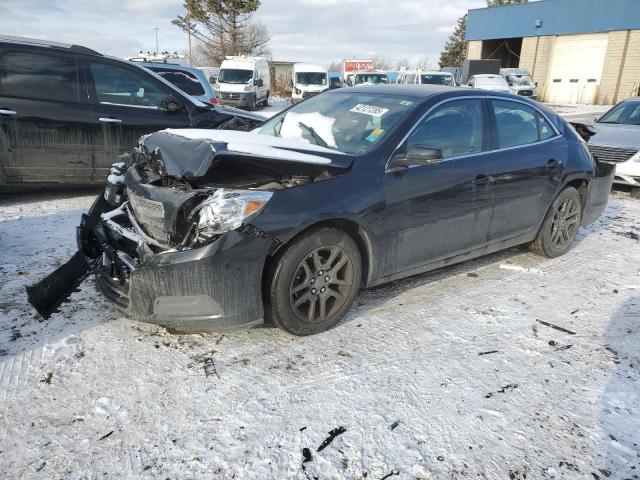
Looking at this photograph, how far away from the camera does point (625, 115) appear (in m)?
9.21

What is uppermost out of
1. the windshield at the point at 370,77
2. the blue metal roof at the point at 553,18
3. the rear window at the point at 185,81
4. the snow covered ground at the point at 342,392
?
the blue metal roof at the point at 553,18

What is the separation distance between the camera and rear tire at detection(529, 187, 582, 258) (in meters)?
4.74

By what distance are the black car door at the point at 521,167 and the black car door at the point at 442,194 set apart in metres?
0.17

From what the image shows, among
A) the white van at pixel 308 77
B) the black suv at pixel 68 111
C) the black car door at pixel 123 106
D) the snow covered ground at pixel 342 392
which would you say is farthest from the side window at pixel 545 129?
the white van at pixel 308 77

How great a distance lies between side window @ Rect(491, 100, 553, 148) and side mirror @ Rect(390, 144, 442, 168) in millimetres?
1112

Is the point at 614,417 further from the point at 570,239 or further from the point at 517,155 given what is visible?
the point at 570,239

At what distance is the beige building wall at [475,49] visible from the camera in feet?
136

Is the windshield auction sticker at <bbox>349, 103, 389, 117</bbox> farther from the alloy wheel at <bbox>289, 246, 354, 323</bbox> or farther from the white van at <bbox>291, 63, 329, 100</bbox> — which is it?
the white van at <bbox>291, 63, 329, 100</bbox>

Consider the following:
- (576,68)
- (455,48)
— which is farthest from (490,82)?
(455,48)

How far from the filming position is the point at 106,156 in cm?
600

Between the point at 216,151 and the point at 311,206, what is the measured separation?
25.3 inches

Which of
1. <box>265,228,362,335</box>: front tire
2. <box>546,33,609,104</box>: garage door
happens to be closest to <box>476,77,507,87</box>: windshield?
<box>546,33,609,104</box>: garage door

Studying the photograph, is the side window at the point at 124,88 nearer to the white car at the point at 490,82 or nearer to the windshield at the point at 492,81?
the white car at the point at 490,82

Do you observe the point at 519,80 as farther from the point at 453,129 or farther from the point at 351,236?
the point at 351,236
